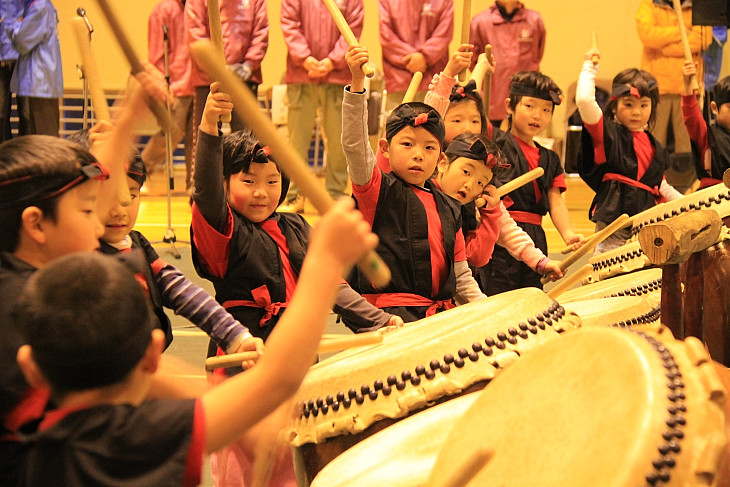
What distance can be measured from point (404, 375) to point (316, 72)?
13.1ft

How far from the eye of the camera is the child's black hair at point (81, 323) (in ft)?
3.21

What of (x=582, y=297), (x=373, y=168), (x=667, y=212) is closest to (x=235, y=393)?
(x=373, y=168)

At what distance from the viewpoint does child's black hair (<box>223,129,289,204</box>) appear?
2.02 meters

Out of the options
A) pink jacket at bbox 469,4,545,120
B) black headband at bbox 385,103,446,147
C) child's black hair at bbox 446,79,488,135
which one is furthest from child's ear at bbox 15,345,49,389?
pink jacket at bbox 469,4,545,120

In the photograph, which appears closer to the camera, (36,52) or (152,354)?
(152,354)

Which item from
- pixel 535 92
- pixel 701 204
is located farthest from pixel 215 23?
pixel 535 92

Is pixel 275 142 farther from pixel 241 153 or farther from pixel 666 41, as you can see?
pixel 666 41

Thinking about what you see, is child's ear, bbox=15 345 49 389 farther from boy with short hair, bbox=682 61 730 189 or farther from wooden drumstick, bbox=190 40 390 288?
boy with short hair, bbox=682 61 730 189

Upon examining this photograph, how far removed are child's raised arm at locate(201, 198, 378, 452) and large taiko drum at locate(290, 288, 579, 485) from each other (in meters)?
0.64

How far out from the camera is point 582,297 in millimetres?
2809

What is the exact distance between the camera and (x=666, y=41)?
21.0ft

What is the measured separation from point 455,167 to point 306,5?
313 centimetres

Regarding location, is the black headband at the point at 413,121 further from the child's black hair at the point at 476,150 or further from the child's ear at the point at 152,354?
the child's ear at the point at 152,354

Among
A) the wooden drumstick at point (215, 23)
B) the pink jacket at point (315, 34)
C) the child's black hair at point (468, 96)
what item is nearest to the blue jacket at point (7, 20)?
the pink jacket at point (315, 34)
